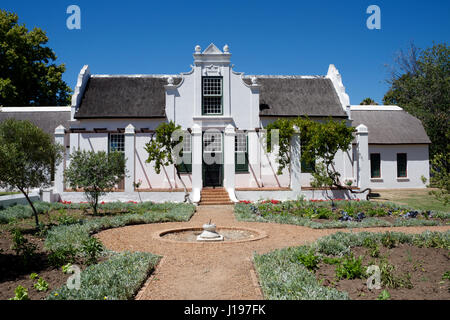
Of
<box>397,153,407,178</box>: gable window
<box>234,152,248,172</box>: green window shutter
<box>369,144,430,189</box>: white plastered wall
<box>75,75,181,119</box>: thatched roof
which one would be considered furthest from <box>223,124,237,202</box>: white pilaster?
<box>397,153,407,178</box>: gable window

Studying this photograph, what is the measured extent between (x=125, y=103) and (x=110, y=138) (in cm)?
253

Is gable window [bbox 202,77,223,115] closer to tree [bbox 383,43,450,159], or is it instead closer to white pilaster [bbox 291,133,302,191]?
white pilaster [bbox 291,133,302,191]

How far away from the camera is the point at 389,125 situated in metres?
29.0

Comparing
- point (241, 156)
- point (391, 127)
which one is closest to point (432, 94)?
point (391, 127)

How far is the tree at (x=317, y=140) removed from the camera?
18922 millimetres

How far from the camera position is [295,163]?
20.1 metres

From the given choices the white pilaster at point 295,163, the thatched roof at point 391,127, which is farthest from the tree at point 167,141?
the thatched roof at point 391,127

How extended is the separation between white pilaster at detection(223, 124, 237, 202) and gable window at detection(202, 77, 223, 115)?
1.85 metres

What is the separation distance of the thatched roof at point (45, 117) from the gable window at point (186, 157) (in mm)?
9685

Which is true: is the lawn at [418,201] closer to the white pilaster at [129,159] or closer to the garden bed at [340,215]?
the garden bed at [340,215]

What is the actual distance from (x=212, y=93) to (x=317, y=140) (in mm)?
7382

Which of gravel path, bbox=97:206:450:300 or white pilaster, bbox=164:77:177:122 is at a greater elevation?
white pilaster, bbox=164:77:177:122

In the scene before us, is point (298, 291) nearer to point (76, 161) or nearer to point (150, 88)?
point (76, 161)

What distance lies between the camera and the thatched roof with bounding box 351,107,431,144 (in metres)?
27.9
